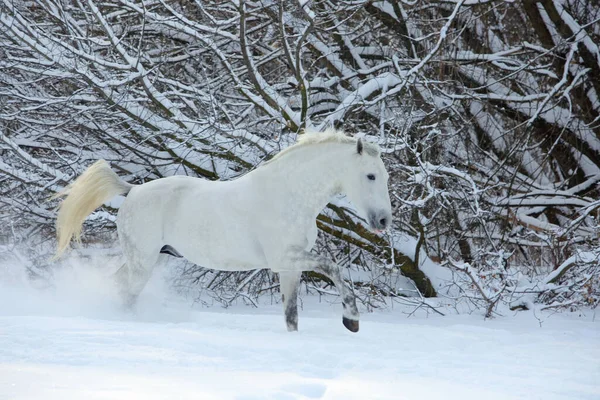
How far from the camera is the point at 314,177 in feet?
15.9

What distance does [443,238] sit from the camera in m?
9.59

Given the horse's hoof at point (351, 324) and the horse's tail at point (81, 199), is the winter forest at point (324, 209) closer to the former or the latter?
the horse's hoof at point (351, 324)

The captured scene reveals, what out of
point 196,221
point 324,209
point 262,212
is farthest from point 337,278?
point 324,209

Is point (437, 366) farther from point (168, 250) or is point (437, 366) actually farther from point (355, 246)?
point (355, 246)

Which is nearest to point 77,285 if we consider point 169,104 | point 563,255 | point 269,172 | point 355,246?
point 169,104

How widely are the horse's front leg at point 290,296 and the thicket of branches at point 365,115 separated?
1.95m

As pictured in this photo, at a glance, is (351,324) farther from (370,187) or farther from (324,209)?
(324,209)

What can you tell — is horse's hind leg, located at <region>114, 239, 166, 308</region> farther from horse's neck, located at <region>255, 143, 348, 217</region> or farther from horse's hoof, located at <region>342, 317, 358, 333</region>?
horse's hoof, located at <region>342, 317, 358, 333</region>

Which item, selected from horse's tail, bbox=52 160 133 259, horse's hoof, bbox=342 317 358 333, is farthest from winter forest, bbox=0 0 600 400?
horse's tail, bbox=52 160 133 259

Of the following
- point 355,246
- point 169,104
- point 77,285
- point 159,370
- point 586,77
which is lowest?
point 159,370

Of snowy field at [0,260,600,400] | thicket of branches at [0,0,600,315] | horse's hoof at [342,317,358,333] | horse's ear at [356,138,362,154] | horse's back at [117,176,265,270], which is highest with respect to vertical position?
thicket of branches at [0,0,600,315]

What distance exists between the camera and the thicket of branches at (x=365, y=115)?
7.07 metres

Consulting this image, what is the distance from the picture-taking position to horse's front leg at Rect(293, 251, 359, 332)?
4.55 meters

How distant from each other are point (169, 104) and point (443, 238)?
13.4ft
